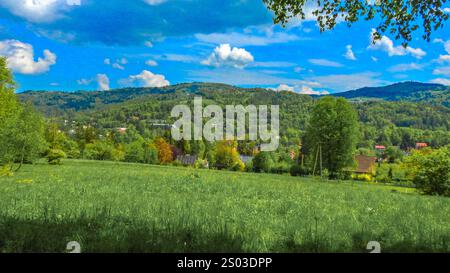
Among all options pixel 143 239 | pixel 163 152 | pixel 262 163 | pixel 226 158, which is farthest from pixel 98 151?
pixel 143 239

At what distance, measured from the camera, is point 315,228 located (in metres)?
8.18

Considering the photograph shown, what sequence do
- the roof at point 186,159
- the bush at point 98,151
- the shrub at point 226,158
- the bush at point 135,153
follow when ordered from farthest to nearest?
the roof at point 186,159
the shrub at point 226,158
the bush at point 135,153
the bush at point 98,151

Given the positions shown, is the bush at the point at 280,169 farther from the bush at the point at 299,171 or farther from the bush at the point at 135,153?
the bush at the point at 135,153

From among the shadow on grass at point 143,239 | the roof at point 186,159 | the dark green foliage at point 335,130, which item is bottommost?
the roof at point 186,159

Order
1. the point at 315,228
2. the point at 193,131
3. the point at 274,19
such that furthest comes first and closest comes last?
the point at 193,131
the point at 274,19
the point at 315,228

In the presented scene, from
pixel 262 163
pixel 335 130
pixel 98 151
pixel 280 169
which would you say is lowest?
pixel 280 169

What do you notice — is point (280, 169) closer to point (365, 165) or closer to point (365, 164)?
point (365, 165)

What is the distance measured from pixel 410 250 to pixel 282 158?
120 metres

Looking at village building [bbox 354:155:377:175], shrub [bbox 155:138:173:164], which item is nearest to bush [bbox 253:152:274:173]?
village building [bbox 354:155:377:175]

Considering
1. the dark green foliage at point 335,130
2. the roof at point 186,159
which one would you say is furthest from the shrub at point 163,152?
the dark green foliage at point 335,130

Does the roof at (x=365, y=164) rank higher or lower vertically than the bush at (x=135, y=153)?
lower
